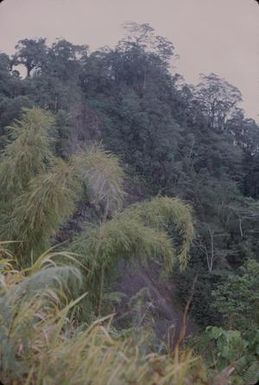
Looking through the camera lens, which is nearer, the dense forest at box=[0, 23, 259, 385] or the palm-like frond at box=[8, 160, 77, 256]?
the dense forest at box=[0, 23, 259, 385]

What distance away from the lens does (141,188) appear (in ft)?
34.1

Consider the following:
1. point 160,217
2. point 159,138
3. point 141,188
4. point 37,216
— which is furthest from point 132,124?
point 37,216

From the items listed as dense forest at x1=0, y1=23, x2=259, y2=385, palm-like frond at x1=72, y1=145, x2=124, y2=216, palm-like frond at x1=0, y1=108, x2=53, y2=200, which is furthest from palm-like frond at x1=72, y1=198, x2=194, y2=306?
palm-like frond at x1=0, y1=108, x2=53, y2=200

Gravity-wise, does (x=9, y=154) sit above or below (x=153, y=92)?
below

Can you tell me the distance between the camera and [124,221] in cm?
317

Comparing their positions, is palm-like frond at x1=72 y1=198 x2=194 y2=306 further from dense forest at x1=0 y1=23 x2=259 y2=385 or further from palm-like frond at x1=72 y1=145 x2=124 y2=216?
palm-like frond at x1=72 y1=145 x2=124 y2=216

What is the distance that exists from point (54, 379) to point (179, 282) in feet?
32.0

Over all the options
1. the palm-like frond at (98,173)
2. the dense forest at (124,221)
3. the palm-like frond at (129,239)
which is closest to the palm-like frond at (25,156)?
the dense forest at (124,221)

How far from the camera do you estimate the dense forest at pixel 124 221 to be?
118cm

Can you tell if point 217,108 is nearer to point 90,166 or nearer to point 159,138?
point 159,138

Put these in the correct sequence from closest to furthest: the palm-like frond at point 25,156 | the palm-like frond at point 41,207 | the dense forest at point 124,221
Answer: the dense forest at point 124,221
the palm-like frond at point 41,207
the palm-like frond at point 25,156

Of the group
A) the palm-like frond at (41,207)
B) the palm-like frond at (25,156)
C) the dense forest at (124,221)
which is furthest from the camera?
the palm-like frond at (25,156)

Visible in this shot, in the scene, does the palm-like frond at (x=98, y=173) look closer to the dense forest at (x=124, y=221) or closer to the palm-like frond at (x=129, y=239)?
the dense forest at (x=124, y=221)

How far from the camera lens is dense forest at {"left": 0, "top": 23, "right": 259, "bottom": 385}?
118 cm
